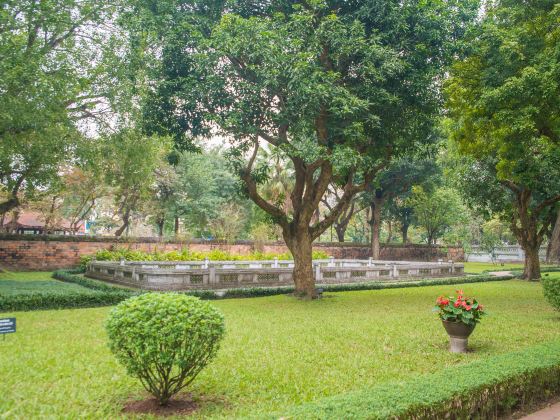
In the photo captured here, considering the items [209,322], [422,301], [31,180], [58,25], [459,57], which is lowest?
[422,301]

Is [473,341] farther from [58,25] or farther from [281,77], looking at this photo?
[58,25]

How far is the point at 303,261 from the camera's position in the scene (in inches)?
605

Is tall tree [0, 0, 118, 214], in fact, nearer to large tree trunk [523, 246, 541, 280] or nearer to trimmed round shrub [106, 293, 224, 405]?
trimmed round shrub [106, 293, 224, 405]

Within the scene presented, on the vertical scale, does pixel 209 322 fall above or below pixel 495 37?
below

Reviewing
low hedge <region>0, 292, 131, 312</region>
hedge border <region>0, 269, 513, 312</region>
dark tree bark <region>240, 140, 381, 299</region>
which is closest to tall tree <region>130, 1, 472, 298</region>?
dark tree bark <region>240, 140, 381, 299</region>

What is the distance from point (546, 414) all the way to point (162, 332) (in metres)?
4.56

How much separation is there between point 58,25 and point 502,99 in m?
13.6

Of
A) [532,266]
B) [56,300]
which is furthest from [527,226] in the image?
[56,300]

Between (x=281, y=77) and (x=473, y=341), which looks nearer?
(x=473, y=341)

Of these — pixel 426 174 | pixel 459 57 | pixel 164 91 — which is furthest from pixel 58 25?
pixel 426 174

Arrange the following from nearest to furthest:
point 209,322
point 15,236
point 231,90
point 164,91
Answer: point 209,322 → point 231,90 → point 164,91 → point 15,236

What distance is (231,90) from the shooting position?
12648 mm

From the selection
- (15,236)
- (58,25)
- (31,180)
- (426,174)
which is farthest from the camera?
(426,174)

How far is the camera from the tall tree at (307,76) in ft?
37.7
